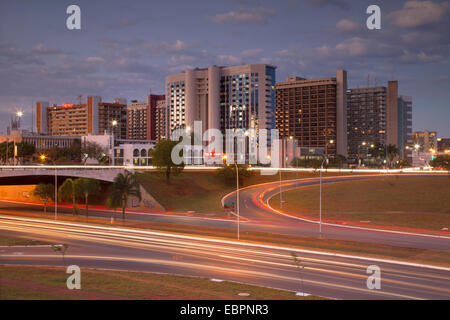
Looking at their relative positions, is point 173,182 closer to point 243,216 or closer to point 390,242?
point 243,216

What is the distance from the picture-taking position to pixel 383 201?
248 ft

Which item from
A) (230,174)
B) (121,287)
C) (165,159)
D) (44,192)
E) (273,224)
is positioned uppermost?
(165,159)

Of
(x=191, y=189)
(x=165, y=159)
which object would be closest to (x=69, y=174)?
(x=165, y=159)

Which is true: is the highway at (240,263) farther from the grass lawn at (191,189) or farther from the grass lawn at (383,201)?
the grass lawn at (191,189)

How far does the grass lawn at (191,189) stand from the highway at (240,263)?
108 feet

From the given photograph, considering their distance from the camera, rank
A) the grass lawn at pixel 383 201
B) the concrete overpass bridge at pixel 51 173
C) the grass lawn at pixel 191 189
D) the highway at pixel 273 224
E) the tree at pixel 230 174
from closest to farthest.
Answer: the highway at pixel 273 224
the grass lawn at pixel 383 201
the concrete overpass bridge at pixel 51 173
the grass lawn at pixel 191 189
the tree at pixel 230 174

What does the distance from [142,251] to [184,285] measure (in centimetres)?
1302

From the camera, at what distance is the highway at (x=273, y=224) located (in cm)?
4325

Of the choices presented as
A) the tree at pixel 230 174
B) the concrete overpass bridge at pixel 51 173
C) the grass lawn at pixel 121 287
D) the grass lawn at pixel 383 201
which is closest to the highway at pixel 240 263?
the grass lawn at pixel 121 287

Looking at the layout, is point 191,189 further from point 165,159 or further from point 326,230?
point 326,230

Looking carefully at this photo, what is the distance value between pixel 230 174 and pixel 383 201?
36891 mm
